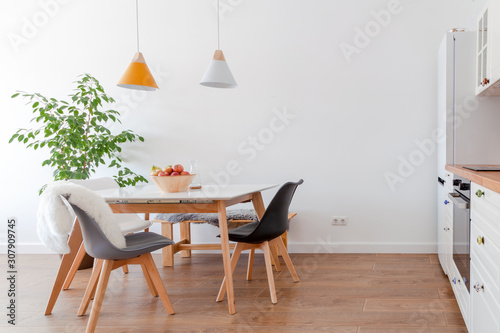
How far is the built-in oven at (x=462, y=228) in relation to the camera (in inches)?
83.6

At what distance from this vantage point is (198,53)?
4.19 meters

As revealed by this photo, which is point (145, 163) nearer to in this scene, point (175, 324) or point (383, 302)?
point (175, 324)

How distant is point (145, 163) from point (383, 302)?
8.30 ft

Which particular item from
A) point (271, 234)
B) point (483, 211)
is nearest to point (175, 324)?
point (271, 234)

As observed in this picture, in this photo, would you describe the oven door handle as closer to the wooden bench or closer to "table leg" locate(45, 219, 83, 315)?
the wooden bench

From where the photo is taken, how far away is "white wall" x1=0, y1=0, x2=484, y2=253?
3.88 metres

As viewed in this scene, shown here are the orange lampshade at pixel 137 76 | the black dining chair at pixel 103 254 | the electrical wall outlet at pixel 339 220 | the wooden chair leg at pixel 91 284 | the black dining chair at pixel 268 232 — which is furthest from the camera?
the electrical wall outlet at pixel 339 220

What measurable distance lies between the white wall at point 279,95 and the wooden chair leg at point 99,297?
1902 mm

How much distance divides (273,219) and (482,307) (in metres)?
1.31

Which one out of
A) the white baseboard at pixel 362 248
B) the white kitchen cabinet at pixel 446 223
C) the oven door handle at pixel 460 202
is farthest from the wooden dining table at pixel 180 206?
the white baseboard at pixel 362 248

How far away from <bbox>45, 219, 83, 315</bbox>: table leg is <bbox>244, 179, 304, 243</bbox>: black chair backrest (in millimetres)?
1022

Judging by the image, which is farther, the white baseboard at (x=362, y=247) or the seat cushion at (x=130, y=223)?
the white baseboard at (x=362, y=247)

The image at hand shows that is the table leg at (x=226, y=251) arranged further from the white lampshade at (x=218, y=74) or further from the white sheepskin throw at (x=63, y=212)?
the white lampshade at (x=218, y=74)

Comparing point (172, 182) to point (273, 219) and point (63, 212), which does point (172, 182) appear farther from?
point (63, 212)
